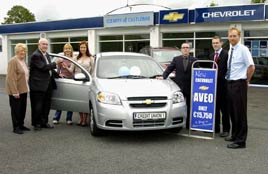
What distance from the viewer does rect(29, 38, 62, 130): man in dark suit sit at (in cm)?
727

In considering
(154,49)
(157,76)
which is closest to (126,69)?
(157,76)

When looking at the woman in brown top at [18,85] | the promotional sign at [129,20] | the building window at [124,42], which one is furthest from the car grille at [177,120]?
the building window at [124,42]

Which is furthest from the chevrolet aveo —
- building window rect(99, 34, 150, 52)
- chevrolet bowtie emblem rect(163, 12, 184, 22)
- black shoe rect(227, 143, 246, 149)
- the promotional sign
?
building window rect(99, 34, 150, 52)

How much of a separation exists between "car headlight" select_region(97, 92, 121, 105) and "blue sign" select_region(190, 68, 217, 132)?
1.70 metres

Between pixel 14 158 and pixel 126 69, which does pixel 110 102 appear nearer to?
pixel 126 69

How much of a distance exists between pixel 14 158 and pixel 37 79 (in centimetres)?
226

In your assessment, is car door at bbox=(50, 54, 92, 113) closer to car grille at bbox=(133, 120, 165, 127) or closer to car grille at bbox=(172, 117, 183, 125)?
car grille at bbox=(133, 120, 165, 127)

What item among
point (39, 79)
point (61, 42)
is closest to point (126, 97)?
point (39, 79)

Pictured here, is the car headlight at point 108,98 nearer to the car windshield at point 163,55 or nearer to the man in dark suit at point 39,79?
the man in dark suit at point 39,79

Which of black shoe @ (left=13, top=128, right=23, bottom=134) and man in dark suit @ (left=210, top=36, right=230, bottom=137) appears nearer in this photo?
man in dark suit @ (left=210, top=36, right=230, bottom=137)

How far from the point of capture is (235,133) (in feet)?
20.4

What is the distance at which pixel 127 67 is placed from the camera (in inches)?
287

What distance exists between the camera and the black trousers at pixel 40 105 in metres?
7.39

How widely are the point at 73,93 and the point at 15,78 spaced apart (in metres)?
1.25
